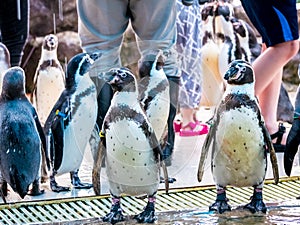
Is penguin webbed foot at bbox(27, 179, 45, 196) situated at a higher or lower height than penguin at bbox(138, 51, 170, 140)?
lower

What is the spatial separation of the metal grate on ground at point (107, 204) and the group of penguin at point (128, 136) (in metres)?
0.09

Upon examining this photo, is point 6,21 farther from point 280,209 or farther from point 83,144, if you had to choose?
point 280,209

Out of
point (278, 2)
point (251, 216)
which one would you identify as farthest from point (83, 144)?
point (278, 2)

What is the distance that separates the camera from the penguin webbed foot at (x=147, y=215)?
2723mm

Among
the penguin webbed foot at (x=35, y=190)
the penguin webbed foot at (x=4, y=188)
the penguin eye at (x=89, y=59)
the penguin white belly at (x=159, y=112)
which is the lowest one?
the penguin webbed foot at (x=35, y=190)

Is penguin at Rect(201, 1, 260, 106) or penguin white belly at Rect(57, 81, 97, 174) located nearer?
penguin white belly at Rect(57, 81, 97, 174)

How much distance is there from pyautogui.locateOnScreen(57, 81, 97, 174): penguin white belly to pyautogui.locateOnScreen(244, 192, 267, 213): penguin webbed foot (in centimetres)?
76

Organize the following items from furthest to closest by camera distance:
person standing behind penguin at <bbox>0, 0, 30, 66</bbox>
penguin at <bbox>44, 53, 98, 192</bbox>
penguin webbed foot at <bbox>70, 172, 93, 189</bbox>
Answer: person standing behind penguin at <bbox>0, 0, 30, 66</bbox> → penguin webbed foot at <bbox>70, 172, 93, 189</bbox> → penguin at <bbox>44, 53, 98, 192</bbox>

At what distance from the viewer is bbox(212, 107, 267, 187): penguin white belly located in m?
2.77

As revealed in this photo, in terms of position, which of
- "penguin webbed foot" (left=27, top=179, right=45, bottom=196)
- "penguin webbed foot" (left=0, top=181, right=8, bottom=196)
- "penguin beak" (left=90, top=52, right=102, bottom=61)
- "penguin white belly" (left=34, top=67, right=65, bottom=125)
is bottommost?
"penguin webbed foot" (left=27, top=179, right=45, bottom=196)

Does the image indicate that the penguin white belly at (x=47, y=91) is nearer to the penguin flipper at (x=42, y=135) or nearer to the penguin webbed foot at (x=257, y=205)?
the penguin flipper at (x=42, y=135)

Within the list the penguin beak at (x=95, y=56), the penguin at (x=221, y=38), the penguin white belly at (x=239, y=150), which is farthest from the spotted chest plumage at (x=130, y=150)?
the penguin at (x=221, y=38)

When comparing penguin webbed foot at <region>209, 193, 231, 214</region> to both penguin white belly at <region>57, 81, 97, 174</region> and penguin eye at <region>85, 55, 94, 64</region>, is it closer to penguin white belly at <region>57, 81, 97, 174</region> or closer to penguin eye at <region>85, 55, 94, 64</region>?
penguin white belly at <region>57, 81, 97, 174</region>

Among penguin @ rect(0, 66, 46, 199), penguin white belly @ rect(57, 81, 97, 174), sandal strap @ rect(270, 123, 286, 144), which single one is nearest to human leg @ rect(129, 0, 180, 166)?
penguin white belly @ rect(57, 81, 97, 174)
